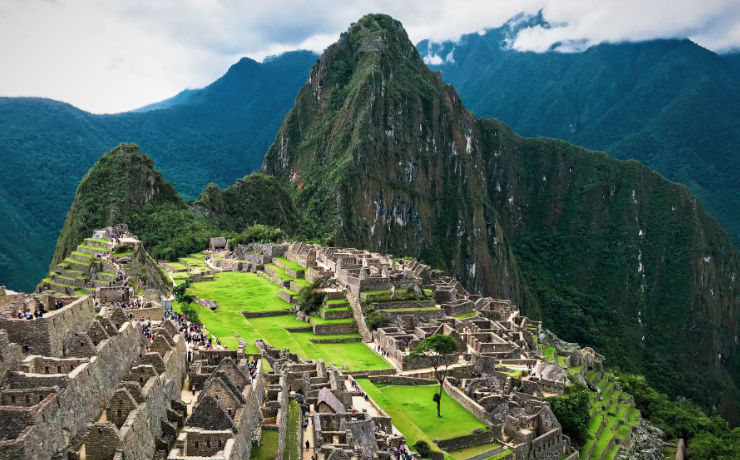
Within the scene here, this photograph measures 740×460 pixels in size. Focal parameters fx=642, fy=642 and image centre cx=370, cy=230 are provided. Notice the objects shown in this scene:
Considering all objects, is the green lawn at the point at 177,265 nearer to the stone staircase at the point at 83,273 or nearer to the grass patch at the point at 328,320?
the stone staircase at the point at 83,273

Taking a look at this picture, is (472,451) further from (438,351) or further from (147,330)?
(147,330)

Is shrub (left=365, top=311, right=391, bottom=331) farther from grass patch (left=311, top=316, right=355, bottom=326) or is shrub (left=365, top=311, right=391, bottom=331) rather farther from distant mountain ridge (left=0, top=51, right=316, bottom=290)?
distant mountain ridge (left=0, top=51, right=316, bottom=290)

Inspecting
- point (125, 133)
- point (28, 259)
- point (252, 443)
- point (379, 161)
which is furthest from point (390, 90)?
point (252, 443)

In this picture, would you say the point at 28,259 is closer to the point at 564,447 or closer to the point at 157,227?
the point at 157,227

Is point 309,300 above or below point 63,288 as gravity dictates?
below

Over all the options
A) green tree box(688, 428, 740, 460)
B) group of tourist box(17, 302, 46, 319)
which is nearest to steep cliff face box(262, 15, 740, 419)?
green tree box(688, 428, 740, 460)

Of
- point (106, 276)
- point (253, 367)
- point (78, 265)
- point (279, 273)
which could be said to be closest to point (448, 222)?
point (279, 273)
